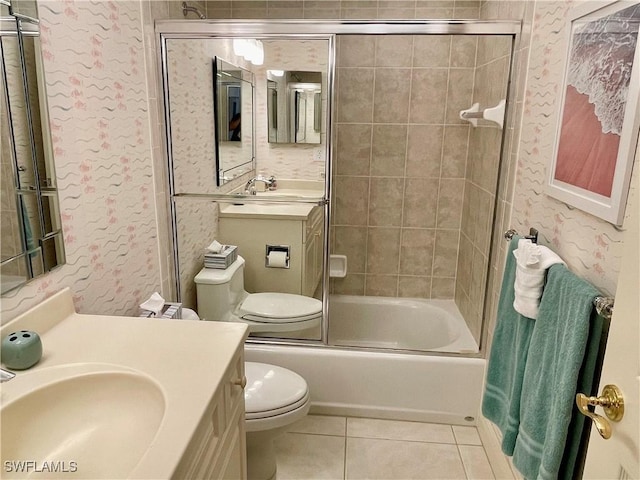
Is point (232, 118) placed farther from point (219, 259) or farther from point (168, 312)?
point (168, 312)

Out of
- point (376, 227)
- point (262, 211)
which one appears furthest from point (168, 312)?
point (376, 227)

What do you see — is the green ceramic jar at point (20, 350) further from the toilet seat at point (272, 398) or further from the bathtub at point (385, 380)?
the bathtub at point (385, 380)

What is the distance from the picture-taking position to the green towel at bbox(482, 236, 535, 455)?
150 cm

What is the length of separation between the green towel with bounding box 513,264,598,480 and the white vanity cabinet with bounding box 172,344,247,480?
32.5 inches

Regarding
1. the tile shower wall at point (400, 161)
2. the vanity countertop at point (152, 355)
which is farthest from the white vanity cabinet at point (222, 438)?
the tile shower wall at point (400, 161)

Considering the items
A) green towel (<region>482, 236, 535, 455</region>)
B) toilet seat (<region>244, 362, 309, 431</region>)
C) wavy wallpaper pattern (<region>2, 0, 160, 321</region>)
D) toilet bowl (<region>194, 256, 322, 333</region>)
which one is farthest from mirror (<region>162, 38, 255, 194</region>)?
green towel (<region>482, 236, 535, 455</region>)

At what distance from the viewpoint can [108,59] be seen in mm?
1680

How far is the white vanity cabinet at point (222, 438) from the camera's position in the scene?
0.97 m

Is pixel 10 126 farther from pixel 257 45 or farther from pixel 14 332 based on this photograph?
pixel 257 45

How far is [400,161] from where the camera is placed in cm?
289

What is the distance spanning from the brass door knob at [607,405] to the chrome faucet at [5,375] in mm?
1244

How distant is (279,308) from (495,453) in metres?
1.20

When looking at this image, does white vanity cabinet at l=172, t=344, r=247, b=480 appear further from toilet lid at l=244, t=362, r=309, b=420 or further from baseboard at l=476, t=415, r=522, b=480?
baseboard at l=476, t=415, r=522, b=480

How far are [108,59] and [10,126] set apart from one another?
582mm
